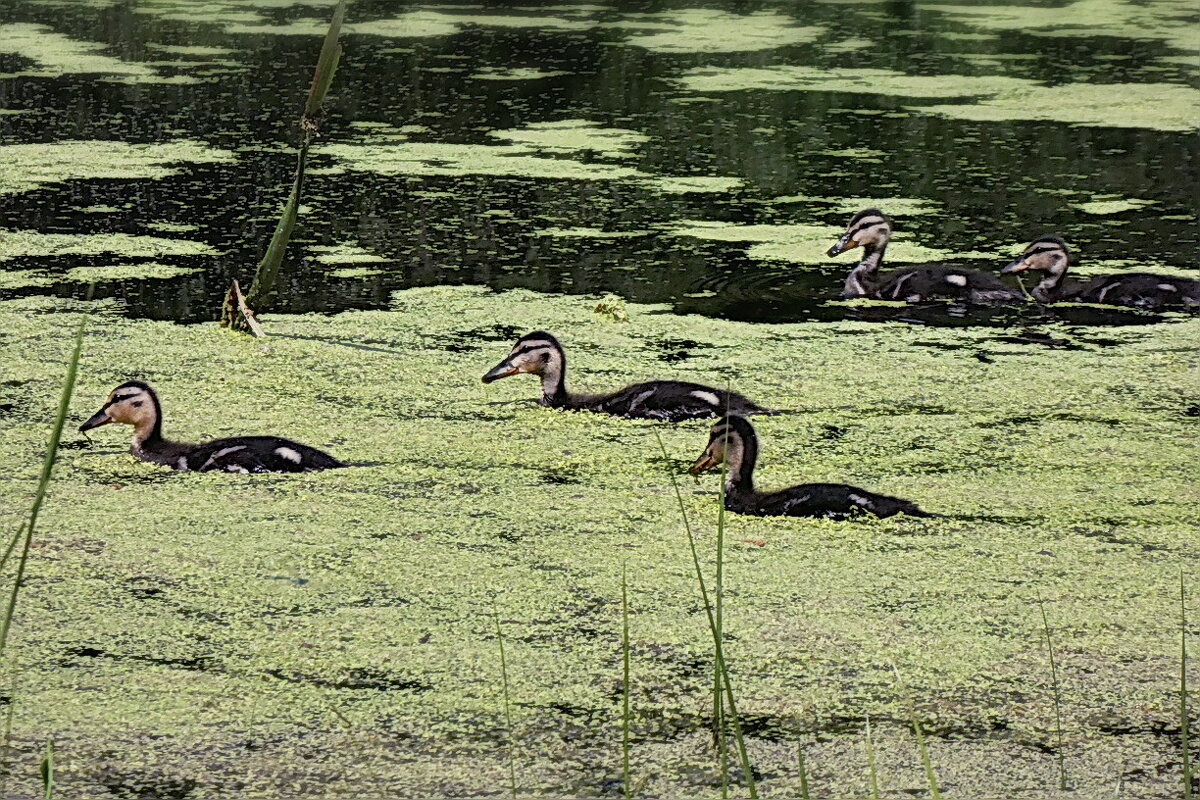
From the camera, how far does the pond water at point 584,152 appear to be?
4.70 m

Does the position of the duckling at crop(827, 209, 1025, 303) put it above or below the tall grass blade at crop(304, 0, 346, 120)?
below

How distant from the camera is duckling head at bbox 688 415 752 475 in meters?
2.99

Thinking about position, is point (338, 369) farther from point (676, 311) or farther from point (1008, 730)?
point (1008, 730)

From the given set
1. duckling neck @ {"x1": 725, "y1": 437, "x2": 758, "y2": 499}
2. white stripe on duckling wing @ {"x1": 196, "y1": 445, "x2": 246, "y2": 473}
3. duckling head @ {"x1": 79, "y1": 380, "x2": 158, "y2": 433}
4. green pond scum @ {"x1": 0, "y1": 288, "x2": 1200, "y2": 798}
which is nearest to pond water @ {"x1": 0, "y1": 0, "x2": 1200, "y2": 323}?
green pond scum @ {"x1": 0, "y1": 288, "x2": 1200, "y2": 798}

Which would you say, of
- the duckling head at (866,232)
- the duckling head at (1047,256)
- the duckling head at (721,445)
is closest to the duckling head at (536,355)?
the duckling head at (721,445)

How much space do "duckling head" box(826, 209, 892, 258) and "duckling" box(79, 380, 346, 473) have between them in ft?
6.29

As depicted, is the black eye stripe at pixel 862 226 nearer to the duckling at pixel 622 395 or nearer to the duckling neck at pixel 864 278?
the duckling neck at pixel 864 278

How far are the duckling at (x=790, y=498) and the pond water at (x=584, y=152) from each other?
1.26m

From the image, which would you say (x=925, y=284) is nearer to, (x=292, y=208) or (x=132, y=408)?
(x=292, y=208)

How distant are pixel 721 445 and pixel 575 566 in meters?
0.47

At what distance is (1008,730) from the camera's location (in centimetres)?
218

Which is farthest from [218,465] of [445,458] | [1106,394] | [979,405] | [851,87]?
[851,87]

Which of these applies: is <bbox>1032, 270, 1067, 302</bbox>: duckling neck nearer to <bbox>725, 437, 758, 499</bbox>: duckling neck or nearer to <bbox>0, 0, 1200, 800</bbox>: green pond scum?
<bbox>0, 0, 1200, 800</bbox>: green pond scum

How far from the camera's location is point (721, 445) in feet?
10.1
